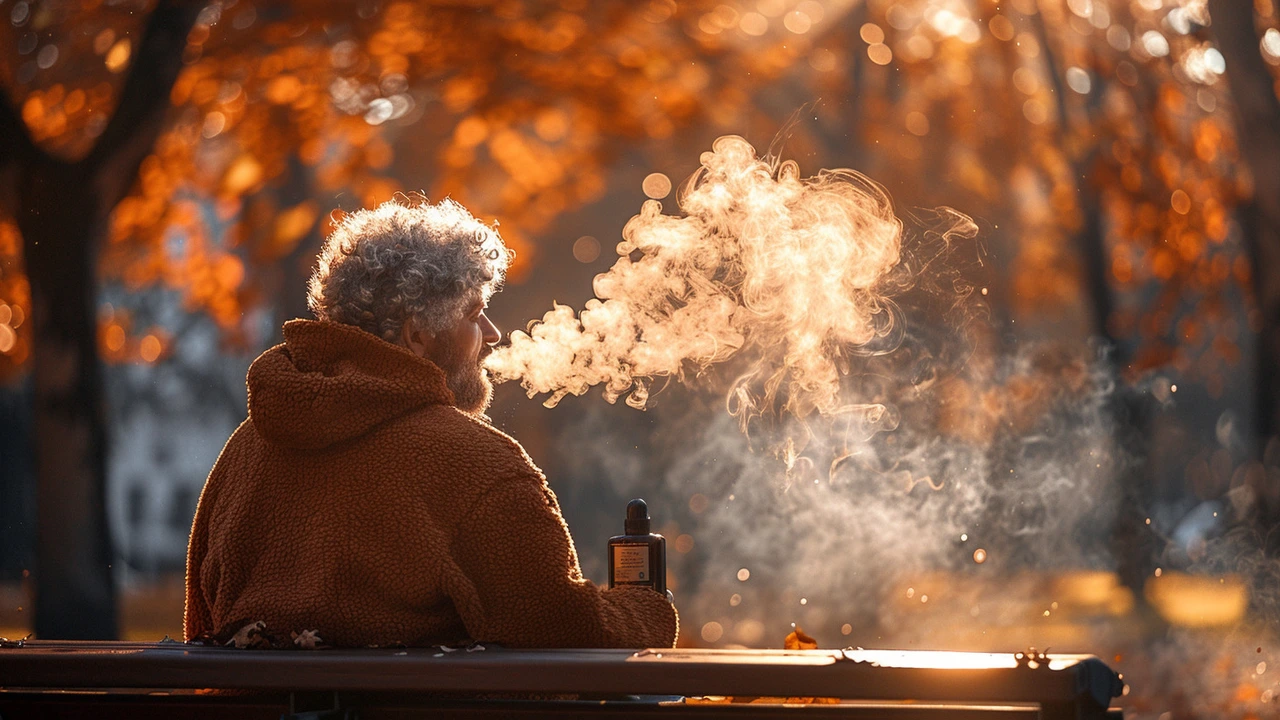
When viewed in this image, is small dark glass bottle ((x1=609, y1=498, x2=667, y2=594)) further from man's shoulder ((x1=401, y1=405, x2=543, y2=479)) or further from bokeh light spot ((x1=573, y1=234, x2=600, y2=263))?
bokeh light spot ((x1=573, y1=234, x2=600, y2=263))

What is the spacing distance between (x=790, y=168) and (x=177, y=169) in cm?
334

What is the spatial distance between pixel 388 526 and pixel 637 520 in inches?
30.9

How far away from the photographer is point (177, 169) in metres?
6.45

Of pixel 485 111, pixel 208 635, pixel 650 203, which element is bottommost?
pixel 208 635

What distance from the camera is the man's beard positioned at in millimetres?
2605

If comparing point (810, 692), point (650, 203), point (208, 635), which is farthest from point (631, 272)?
point (810, 692)

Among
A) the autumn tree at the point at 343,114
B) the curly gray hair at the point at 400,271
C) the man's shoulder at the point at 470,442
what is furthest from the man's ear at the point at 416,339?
the autumn tree at the point at 343,114

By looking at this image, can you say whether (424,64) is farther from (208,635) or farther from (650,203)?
(208,635)

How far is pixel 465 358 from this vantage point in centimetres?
263

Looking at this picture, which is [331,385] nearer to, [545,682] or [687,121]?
[545,682]

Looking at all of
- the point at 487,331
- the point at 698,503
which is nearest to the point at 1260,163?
the point at 698,503

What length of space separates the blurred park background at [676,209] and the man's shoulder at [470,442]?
13.0 feet

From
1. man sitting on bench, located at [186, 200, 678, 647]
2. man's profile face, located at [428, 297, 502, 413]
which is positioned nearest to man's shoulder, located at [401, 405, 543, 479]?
man sitting on bench, located at [186, 200, 678, 647]

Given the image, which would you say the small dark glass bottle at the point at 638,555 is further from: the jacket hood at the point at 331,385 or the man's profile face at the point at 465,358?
the jacket hood at the point at 331,385
